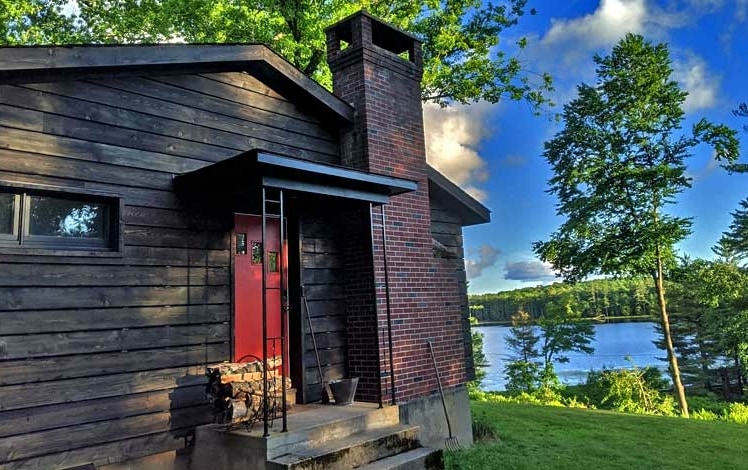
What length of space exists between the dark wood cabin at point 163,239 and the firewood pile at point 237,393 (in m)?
0.31

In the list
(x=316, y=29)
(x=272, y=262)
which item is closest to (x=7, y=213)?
(x=272, y=262)

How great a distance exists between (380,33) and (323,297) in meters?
4.02

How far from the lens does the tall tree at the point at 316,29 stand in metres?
13.6

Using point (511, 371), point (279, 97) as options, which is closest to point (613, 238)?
point (511, 371)

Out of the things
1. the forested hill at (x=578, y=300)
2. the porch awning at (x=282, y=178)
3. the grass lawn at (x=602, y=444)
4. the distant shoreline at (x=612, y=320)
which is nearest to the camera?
the porch awning at (x=282, y=178)

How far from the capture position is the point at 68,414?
13.2ft

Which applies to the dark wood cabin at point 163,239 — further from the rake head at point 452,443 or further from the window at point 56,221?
the rake head at point 452,443

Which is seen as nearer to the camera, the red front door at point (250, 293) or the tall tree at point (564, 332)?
the red front door at point (250, 293)

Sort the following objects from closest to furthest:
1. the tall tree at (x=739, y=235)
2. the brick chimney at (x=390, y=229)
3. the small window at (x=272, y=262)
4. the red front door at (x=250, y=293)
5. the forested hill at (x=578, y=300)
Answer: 1. the red front door at (x=250, y=293)
2. the small window at (x=272, y=262)
3. the brick chimney at (x=390, y=229)
4. the tall tree at (x=739, y=235)
5. the forested hill at (x=578, y=300)

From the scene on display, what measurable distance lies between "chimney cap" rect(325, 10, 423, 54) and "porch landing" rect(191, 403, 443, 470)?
5.09 m

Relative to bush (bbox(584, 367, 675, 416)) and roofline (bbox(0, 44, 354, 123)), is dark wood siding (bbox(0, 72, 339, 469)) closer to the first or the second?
roofline (bbox(0, 44, 354, 123))

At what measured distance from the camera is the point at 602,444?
23.5ft

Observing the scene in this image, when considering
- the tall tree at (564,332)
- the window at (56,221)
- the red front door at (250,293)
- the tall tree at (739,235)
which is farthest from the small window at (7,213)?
the tall tree at (739,235)

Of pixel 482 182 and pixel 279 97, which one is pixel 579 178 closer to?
pixel 279 97
